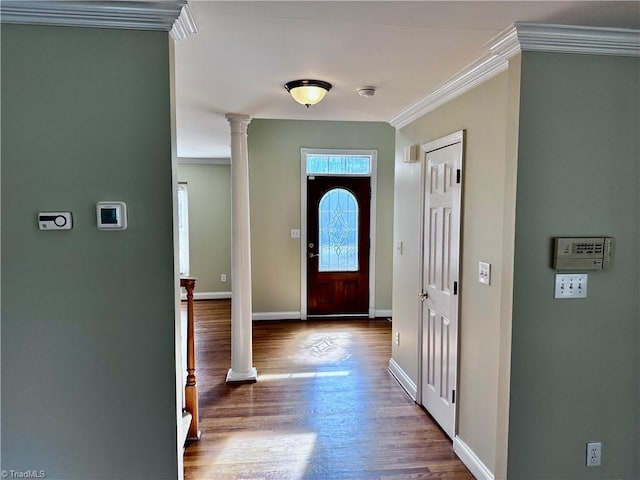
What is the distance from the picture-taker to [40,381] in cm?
160

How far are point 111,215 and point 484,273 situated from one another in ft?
6.08

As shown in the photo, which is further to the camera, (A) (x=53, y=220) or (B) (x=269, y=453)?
(B) (x=269, y=453)

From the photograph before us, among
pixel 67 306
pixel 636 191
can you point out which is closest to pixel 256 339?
pixel 67 306

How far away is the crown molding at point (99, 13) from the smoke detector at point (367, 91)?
131 cm

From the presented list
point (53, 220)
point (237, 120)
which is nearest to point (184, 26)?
point (53, 220)

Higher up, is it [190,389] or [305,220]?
[305,220]

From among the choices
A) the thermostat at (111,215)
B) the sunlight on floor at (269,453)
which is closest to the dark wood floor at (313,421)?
the sunlight on floor at (269,453)

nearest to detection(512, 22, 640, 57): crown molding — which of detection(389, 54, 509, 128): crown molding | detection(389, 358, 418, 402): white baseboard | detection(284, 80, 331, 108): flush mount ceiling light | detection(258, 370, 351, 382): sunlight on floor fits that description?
detection(389, 54, 509, 128): crown molding

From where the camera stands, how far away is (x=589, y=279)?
1.84m

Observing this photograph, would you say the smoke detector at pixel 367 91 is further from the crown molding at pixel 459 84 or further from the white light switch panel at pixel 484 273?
the white light switch panel at pixel 484 273

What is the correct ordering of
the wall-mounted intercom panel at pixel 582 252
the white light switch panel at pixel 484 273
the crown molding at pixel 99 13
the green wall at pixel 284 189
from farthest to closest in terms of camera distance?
1. the green wall at pixel 284 189
2. the white light switch panel at pixel 484 273
3. the wall-mounted intercom panel at pixel 582 252
4. the crown molding at pixel 99 13

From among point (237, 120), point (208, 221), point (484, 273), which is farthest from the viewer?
point (208, 221)

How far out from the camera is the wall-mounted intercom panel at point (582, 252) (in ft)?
5.92

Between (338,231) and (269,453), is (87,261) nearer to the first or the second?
(269,453)
